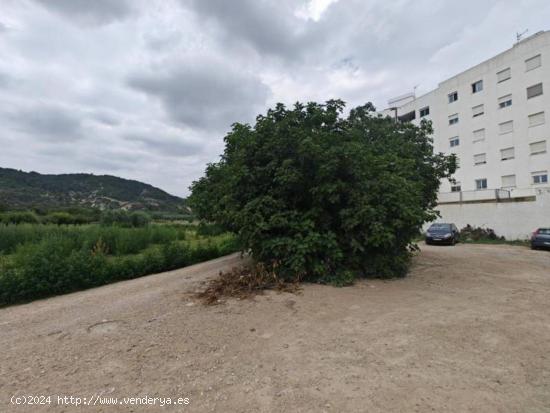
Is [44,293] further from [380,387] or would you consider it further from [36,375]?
[380,387]

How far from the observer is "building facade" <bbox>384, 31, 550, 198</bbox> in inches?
861

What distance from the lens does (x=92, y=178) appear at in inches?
2625

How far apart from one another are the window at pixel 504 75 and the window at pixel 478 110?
2.36m

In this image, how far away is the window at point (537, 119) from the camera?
2180cm

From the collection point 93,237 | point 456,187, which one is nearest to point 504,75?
point 456,187

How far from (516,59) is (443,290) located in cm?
2695

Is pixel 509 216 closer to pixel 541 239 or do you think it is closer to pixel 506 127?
pixel 541 239

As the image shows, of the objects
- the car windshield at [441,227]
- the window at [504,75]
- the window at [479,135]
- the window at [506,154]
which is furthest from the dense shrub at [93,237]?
the window at [504,75]

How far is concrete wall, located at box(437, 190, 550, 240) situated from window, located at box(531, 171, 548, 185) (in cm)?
584

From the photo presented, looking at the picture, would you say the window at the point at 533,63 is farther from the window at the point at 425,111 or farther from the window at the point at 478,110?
the window at the point at 425,111

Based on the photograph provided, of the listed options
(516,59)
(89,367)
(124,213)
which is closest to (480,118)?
(516,59)

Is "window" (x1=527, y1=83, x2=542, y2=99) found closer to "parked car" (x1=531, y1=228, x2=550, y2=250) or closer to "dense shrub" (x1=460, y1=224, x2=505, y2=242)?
"dense shrub" (x1=460, y1=224, x2=505, y2=242)

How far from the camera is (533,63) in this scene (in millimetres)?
22203

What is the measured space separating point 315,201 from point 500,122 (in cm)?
2626
